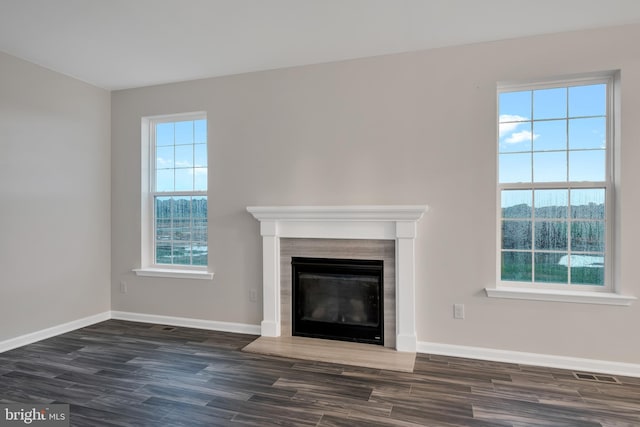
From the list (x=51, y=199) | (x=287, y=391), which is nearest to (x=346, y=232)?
(x=287, y=391)

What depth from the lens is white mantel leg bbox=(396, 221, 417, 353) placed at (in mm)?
3264

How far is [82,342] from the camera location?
3.59 meters

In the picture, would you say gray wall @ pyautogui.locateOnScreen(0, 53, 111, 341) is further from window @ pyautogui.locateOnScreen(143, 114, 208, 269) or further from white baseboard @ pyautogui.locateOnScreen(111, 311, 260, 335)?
window @ pyautogui.locateOnScreen(143, 114, 208, 269)

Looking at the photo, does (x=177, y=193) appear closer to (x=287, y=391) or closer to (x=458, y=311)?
(x=287, y=391)

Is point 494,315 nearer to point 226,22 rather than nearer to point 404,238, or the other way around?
point 404,238

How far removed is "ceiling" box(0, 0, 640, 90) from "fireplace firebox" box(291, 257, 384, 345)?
1.92 m

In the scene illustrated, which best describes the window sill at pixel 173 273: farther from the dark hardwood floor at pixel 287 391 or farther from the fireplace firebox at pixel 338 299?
the fireplace firebox at pixel 338 299

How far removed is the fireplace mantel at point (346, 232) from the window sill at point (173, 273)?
0.76m

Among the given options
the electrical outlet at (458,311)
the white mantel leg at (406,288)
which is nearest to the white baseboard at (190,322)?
the white mantel leg at (406,288)

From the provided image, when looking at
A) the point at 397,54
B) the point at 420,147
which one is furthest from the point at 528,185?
the point at 397,54

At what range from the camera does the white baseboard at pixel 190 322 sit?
3859mm

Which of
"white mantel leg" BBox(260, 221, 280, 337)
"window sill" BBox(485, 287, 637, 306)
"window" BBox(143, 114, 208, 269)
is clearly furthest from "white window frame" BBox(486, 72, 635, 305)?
"window" BBox(143, 114, 208, 269)

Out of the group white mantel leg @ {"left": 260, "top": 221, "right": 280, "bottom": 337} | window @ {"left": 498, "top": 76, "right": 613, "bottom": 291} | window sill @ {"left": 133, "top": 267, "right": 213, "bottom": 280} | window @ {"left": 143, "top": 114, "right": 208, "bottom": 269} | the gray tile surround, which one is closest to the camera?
window @ {"left": 498, "top": 76, "right": 613, "bottom": 291}

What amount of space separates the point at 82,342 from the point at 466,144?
395 cm
